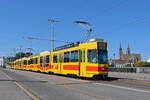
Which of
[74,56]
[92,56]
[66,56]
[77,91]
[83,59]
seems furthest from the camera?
[66,56]

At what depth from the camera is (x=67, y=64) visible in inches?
847

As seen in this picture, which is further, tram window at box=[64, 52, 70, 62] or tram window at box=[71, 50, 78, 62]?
tram window at box=[64, 52, 70, 62]

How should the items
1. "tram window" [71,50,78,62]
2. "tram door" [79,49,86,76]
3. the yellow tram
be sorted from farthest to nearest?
"tram window" [71,50,78,62], "tram door" [79,49,86,76], the yellow tram

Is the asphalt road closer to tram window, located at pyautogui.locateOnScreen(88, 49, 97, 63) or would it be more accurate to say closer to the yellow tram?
the yellow tram

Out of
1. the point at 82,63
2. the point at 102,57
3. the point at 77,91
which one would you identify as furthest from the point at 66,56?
the point at 77,91

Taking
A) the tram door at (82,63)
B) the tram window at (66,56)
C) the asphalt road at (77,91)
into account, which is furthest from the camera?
the tram window at (66,56)

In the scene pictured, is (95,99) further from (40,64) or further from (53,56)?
(40,64)

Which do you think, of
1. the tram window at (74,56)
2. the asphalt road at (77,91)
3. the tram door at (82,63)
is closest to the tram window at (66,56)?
the tram window at (74,56)

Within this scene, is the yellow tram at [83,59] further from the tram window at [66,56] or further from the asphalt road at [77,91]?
the asphalt road at [77,91]

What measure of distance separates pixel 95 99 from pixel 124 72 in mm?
17351

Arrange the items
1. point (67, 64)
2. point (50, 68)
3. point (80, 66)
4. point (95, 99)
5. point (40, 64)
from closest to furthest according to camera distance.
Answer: point (95, 99)
point (80, 66)
point (67, 64)
point (50, 68)
point (40, 64)

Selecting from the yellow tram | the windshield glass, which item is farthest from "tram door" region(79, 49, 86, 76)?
the windshield glass

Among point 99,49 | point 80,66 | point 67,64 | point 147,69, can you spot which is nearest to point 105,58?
point 99,49

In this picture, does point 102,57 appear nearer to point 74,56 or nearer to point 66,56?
point 74,56
